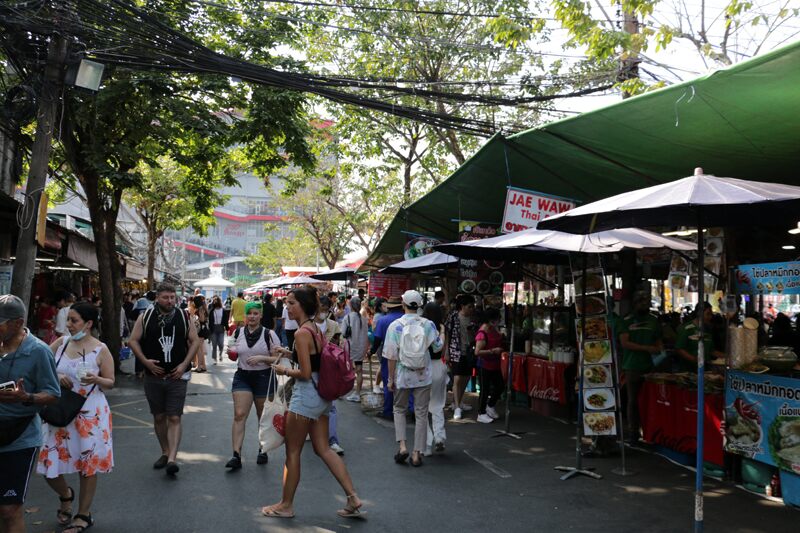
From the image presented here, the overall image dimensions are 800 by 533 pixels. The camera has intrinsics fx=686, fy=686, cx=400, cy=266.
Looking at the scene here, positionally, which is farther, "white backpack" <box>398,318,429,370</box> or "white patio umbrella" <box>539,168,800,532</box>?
"white backpack" <box>398,318,429,370</box>

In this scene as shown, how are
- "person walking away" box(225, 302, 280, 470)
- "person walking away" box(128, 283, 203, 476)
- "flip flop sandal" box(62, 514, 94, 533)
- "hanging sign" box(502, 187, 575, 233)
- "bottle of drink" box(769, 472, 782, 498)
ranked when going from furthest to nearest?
"hanging sign" box(502, 187, 575, 233) < "person walking away" box(225, 302, 280, 470) < "person walking away" box(128, 283, 203, 476) < "bottle of drink" box(769, 472, 782, 498) < "flip flop sandal" box(62, 514, 94, 533)

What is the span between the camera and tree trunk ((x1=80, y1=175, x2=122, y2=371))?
14.2m

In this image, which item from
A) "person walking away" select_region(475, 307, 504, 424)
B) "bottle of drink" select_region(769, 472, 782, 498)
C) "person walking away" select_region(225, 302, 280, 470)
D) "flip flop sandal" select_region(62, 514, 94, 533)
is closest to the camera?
"flip flop sandal" select_region(62, 514, 94, 533)

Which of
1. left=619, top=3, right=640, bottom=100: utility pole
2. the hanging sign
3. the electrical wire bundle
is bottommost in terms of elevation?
the hanging sign

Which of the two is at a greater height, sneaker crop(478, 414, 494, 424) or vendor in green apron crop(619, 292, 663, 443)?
vendor in green apron crop(619, 292, 663, 443)

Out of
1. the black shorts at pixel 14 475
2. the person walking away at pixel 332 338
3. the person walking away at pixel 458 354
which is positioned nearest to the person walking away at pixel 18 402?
the black shorts at pixel 14 475

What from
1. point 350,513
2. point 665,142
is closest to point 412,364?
point 350,513

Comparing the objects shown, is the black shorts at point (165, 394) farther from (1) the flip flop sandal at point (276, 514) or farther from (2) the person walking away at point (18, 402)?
(2) the person walking away at point (18, 402)

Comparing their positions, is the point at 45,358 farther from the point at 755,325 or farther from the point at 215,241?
the point at 215,241

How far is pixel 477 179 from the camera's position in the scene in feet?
36.1

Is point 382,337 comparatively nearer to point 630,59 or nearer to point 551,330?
point 551,330

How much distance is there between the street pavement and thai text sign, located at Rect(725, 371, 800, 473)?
1.35 feet

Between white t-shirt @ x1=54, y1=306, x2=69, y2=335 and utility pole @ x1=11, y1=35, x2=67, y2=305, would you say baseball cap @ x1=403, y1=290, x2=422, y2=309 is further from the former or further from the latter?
white t-shirt @ x1=54, y1=306, x2=69, y2=335

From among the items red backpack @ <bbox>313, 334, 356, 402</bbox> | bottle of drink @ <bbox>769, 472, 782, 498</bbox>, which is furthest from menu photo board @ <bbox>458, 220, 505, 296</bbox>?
red backpack @ <bbox>313, 334, 356, 402</bbox>
